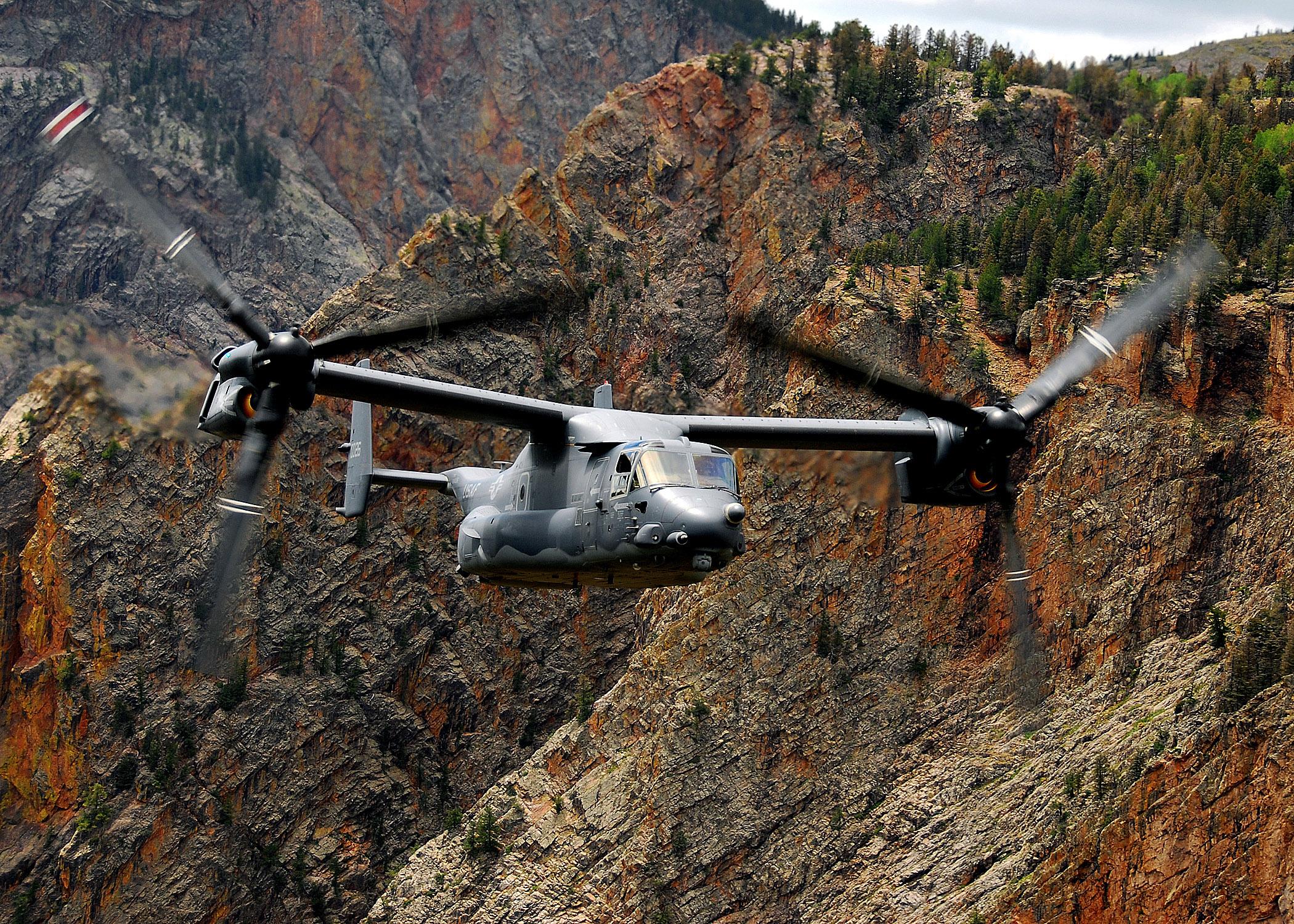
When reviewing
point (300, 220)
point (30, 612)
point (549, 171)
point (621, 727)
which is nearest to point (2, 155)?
point (300, 220)

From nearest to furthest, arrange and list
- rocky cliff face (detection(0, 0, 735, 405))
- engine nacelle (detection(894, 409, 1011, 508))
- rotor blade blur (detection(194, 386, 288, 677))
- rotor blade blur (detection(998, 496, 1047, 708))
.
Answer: rotor blade blur (detection(194, 386, 288, 677))
rotor blade blur (detection(998, 496, 1047, 708))
engine nacelle (detection(894, 409, 1011, 508))
rocky cliff face (detection(0, 0, 735, 405))

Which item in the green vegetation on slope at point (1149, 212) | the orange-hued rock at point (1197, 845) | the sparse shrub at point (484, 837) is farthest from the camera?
the sparse shrub at point (484, 837)

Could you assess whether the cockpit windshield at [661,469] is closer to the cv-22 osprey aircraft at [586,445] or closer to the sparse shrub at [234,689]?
the cv-22 osprey aircraft at [586,445]

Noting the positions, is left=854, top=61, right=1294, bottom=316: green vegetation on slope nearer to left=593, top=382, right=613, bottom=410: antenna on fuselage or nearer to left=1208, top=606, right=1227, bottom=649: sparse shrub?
left=1208, top=606, right=1227, bottom=649: sparse shrub

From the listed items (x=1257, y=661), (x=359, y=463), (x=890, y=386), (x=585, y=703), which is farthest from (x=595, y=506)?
(x=585, y=703)

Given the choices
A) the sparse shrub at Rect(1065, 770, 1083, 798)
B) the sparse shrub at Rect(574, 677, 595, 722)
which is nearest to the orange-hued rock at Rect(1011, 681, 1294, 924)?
the sparse shrub at Rect(1065, 770, 1083, 798)

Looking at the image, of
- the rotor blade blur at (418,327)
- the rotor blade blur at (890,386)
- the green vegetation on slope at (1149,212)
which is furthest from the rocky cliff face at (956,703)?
the rotor blade blur at (418,327)

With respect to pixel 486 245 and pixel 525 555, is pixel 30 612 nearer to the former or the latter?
pixel 486 245

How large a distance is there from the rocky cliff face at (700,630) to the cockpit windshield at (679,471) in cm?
412

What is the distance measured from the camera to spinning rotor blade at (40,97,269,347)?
1540 inches

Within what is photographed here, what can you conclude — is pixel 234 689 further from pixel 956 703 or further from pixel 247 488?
pixel 247 488

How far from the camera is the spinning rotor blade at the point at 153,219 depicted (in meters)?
39.1

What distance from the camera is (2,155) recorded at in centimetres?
18475

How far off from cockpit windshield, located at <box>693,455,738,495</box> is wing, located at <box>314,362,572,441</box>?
477 centimetres
